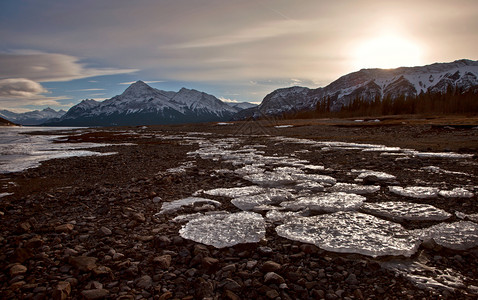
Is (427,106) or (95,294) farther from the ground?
(427,106)

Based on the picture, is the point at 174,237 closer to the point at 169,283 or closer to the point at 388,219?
the point at 169,283

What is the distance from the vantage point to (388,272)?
319 centimetres

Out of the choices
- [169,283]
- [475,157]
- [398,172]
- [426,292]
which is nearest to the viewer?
[426,292]

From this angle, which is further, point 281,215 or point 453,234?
point 281,215

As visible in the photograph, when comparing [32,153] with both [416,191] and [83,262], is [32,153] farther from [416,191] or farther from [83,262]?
[416,191]

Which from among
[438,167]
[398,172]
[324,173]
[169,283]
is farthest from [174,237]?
[438,167]

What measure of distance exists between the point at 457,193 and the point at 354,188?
7.45 ft

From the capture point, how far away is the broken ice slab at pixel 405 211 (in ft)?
15.9

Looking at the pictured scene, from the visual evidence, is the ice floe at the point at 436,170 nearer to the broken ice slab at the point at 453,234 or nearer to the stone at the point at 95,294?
the broken ice slab at the point at 453,234

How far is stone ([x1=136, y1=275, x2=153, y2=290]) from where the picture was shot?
3055mm

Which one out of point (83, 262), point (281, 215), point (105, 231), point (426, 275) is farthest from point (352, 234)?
point (105, 231)

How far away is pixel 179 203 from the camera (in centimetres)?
611

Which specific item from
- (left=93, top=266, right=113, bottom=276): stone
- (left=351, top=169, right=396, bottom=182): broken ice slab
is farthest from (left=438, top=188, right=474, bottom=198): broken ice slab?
(left=93, top=266, right=113, bottom=276): stone

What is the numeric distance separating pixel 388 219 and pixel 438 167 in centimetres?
650
